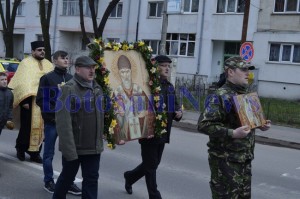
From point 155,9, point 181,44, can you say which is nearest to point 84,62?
point 181,44

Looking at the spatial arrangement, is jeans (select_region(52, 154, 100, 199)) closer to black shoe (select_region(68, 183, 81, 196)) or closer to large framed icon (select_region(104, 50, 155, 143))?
large framed icon (select_region(104, 50, 155, 143))

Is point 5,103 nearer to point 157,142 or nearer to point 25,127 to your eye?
point 25,127

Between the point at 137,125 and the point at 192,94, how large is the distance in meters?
15.7

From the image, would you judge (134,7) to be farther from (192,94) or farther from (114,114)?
(114,114)

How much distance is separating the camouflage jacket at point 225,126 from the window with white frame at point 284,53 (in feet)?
74.0

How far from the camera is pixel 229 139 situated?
12.8ft

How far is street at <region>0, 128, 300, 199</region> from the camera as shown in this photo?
19.9ft

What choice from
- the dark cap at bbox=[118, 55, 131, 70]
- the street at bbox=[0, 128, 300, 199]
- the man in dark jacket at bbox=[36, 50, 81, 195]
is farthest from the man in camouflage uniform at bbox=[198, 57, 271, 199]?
the man in dark jacket at bbox=[36, 50, 81, 195]

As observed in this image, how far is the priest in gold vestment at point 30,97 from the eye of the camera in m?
6.91

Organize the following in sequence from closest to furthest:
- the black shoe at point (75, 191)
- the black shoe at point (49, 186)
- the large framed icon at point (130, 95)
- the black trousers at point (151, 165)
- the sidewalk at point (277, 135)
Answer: the large framed icon at point (130, 95) < the black trousers at point (151, 165) < the black shoe at point (75, 191) < the black shoe at point (49, 186) < the sidewalk at point (277, 135)

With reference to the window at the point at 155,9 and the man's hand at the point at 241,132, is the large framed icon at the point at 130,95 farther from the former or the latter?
the window at the point at 155,9

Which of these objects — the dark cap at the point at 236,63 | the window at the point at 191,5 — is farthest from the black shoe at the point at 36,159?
the window at the point at 191,5

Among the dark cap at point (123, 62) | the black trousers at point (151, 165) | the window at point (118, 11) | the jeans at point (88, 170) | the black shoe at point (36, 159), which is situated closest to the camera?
the jeans at point (88, 170)

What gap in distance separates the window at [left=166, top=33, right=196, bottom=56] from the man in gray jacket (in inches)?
1007
